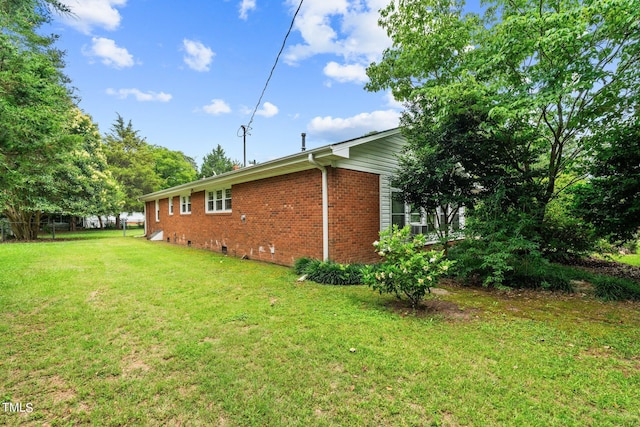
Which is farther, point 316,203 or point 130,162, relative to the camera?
point 130,162

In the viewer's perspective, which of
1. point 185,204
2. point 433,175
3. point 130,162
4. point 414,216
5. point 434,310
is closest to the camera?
point 434,310

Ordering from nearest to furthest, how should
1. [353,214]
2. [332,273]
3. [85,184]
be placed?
1. [332,273]
2. [353,214]
3. [85,184]

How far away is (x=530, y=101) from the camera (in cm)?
488

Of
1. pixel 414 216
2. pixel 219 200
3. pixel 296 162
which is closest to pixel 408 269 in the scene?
pixel 296 162

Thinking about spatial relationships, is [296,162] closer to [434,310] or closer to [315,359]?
[434,310]

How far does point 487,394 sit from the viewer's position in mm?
2332

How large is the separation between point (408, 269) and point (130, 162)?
40288mm

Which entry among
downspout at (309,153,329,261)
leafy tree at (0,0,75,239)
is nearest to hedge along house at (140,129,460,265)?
downspout at (309,153,329,261)

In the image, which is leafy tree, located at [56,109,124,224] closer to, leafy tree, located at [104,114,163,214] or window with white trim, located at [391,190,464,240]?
leafy tree, located at [104,114,163,214]

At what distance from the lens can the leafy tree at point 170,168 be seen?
1481 inches

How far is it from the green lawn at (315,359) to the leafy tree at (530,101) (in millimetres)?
2110

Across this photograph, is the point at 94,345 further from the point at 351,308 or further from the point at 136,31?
the point at 136,31

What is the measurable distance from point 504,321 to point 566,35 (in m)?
4.50

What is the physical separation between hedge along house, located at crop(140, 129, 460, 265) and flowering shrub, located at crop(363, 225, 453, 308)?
2.75 meters
